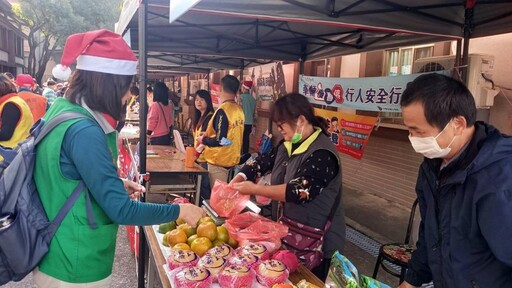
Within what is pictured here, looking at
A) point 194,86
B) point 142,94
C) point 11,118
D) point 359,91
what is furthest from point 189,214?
point 194,86

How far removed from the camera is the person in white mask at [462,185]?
3.83 feet

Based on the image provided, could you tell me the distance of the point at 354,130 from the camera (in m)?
5.09

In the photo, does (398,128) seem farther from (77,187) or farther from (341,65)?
(77,187)

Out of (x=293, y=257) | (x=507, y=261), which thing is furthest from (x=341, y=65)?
(x=507, y=261)

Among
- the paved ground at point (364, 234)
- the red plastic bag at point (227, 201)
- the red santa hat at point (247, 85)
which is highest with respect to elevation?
the red santa hat at point (247, 85)

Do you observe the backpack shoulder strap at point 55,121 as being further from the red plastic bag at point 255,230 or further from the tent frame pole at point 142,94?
the tent frame pole at point 142,94

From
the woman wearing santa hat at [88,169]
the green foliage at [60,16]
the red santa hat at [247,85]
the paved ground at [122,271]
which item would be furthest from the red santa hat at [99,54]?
the green foliage at [60,16]

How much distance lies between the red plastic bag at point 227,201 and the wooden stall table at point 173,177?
189 centimetres

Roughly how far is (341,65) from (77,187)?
590cm

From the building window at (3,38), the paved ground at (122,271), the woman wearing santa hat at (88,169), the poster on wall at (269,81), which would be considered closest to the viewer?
the woman wearing santa hat at (88,169)

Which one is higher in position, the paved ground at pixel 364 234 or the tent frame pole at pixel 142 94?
the tent frame pole at pixel 142 94

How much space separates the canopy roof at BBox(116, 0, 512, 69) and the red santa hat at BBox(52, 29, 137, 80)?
154 centimetres

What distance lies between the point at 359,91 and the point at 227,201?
116 inches

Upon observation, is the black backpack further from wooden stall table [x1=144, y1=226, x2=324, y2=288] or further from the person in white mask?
the person in white mask
